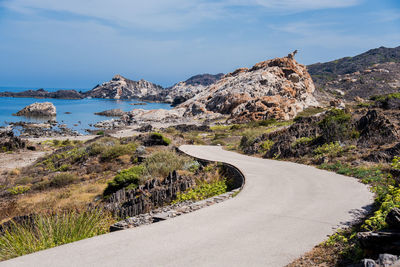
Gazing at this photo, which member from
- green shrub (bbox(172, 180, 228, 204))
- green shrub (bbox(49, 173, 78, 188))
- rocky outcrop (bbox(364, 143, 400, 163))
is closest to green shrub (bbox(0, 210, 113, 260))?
green shrub (bbox(172, 180, 228, 204))

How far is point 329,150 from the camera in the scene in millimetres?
15484

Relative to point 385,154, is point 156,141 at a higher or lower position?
lower

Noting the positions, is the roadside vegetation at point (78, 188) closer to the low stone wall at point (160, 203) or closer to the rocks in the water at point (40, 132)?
the low stone wall at point (160, 203)

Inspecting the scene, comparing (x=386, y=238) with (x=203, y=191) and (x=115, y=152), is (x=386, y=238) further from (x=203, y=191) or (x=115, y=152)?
(x=115, y=152)

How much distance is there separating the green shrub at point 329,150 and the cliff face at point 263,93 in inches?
1820

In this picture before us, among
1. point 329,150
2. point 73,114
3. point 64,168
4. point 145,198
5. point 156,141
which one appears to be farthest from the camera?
point 73,114

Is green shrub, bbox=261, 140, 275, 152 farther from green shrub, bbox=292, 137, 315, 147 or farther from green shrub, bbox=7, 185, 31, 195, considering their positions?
green shrub, bbox=7, 185, 31, 195

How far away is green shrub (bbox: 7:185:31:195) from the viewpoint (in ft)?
61.4

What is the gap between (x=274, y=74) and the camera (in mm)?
88312

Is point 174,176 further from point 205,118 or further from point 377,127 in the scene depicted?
point 205,118

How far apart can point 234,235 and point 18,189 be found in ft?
59.5

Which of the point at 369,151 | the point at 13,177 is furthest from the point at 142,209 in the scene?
the point at 13,177

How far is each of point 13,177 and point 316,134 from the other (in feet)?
79.9

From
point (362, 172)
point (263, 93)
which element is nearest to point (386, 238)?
point (362, 172)
